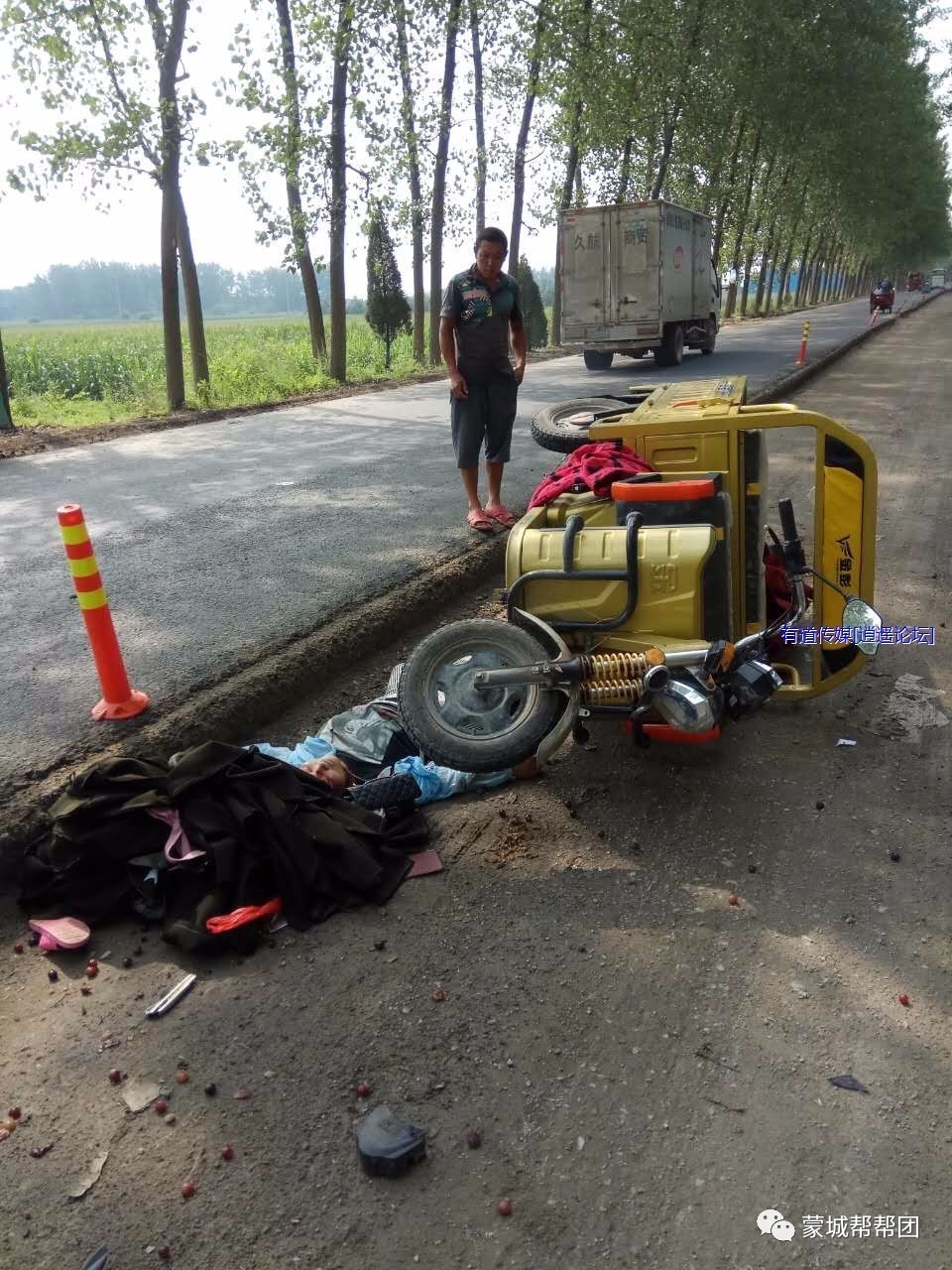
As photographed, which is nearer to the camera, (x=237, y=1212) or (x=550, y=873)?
(x=237, y=1212)

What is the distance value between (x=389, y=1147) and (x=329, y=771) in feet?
5.87

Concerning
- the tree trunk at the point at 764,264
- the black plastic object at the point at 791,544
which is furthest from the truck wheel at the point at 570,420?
the tree trunk at the point at 764,264

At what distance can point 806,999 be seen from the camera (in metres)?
2.67

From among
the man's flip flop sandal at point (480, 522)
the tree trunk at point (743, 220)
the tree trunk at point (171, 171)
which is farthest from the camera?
the tree trunk at point (743, 220)

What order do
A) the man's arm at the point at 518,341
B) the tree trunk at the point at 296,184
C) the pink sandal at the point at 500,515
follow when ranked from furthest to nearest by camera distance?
the tree trunk at the point at 296,184
the pink sandal at the point at 500,515
the man's arm at the point at 518,341

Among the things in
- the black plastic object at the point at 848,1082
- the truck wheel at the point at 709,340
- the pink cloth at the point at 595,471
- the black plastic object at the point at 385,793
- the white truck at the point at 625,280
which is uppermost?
the white truck at the point at 625,280

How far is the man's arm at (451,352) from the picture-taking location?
21.1 feet

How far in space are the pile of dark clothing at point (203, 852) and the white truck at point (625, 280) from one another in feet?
60.7

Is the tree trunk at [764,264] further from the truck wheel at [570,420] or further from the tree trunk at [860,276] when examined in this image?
the tree trunk at [860,276]

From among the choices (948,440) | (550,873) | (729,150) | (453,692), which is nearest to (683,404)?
(453,692)

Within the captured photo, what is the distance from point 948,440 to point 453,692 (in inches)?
379

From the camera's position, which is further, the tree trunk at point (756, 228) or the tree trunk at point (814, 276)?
the tree trunk at point (814, 276)

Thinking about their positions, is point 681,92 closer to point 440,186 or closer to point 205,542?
point 440,186

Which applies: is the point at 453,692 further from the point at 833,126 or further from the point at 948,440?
the point at 833,126
